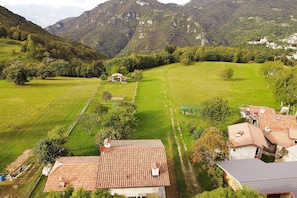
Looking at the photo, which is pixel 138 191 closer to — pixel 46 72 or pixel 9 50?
pixel 46 72

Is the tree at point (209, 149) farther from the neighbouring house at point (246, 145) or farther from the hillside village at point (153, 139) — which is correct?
the neighbouring house at point (246, 145)

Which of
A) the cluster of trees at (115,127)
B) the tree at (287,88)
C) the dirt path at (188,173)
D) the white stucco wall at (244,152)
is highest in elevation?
the tree at (287,88)

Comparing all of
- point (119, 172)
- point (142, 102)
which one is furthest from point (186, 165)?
point (142, 102)

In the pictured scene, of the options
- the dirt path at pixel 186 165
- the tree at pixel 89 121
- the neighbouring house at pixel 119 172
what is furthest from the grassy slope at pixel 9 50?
the neighbouring house at pixel 119 172

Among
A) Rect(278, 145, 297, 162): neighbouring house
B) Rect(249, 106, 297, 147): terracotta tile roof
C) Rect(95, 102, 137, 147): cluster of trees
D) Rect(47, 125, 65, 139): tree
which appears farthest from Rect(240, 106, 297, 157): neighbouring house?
Rect(47, 125, 65, 139): tree

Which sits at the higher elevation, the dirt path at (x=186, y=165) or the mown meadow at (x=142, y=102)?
the mown meadow at (x=142, y=102)

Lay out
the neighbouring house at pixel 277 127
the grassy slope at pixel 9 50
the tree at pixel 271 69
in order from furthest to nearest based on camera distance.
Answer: the grassy slope at pixel 9 50
the tree at pixel 271 69
the neighbouring house at pixel 277 127
